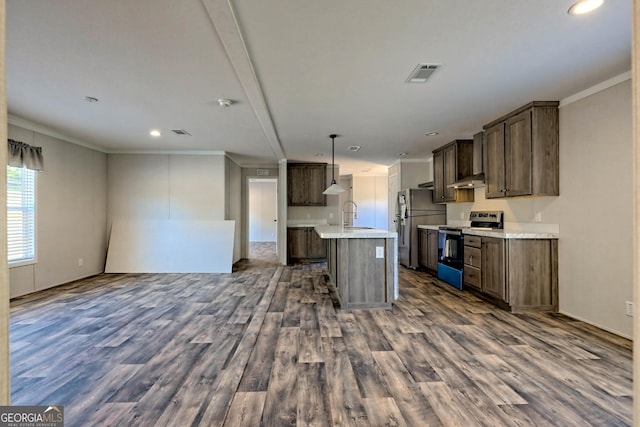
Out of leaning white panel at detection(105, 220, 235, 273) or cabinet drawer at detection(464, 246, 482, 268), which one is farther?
leaning white panel at detection(105, 220, 235, 273)

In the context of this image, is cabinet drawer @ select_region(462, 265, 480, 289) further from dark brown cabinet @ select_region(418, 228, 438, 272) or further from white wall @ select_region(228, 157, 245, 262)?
white wall @ select_region(228, 157, 245, 262)

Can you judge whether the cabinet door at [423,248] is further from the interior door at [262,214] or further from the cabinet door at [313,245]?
the interior door at [262,214]

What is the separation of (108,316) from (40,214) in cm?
247

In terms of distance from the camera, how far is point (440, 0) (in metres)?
1.88

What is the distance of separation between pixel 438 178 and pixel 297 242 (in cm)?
360

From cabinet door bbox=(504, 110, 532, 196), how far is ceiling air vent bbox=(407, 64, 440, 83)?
166 centimetres

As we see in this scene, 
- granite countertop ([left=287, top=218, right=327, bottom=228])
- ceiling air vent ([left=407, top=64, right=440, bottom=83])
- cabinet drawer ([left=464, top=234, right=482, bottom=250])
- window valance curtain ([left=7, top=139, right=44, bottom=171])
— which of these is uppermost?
ceiling air vent ([left=407, top=64, right=440, bottom=83])

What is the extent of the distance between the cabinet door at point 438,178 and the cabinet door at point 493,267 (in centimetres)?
202

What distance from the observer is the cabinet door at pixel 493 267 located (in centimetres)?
374

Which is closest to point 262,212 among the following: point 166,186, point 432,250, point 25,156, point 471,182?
point 166,186

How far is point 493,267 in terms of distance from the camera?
3924 mm

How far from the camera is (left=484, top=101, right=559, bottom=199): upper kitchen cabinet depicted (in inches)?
142

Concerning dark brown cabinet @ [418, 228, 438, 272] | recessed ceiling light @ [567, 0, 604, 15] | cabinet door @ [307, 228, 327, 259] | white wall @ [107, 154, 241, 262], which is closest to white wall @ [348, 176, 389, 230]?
cabinet door @ [307, 228, 327, 259]

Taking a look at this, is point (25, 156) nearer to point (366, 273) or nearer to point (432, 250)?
point (366, 273)
